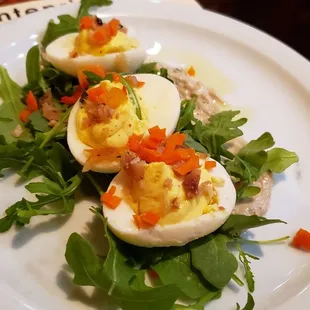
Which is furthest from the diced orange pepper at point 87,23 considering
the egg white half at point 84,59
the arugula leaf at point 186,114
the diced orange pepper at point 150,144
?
the diced orange pepper at point 150,144

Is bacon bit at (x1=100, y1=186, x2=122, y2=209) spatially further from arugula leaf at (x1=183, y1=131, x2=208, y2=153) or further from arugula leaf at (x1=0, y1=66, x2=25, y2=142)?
arugula leaf at (x1=0, y1=66, x2=25, y2=142)

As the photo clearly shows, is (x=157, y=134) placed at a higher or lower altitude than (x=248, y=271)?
higher

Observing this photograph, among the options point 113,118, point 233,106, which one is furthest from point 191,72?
point 113,118

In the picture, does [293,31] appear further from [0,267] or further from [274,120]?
[0,267]

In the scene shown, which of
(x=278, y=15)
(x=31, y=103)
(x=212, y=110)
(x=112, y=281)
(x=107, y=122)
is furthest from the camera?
(x=278, y=15)

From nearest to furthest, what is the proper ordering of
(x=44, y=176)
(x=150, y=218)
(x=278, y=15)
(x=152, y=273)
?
(x=150, y=218), (x=152, y=273), (x=44, y=176), (x=278, y=15)

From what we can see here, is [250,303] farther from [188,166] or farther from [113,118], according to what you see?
[113,118]
